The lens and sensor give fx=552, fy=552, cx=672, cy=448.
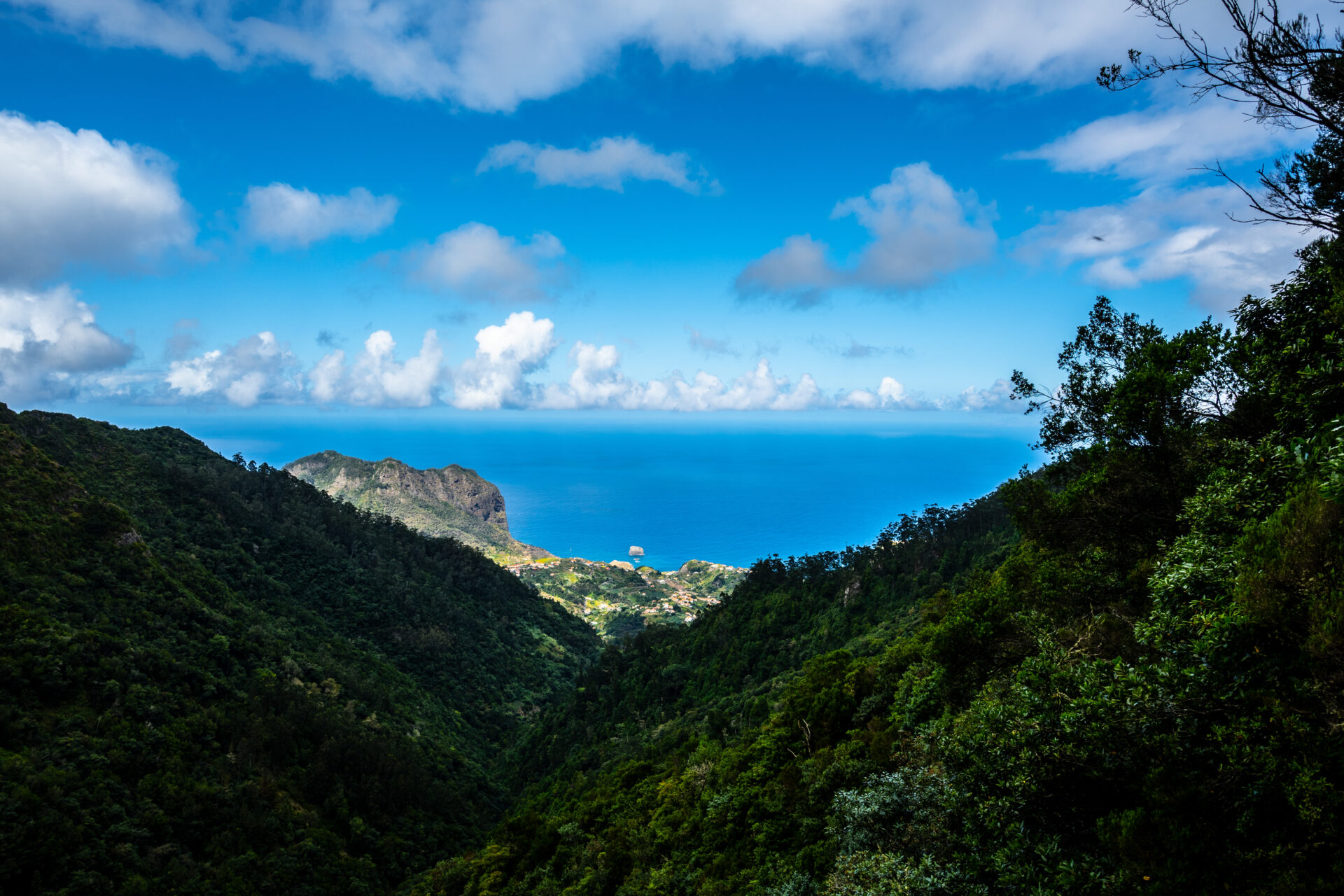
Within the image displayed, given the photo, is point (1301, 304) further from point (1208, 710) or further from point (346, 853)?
point (346, 853)

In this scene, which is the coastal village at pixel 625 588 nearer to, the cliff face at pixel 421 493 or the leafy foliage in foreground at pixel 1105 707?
the cliff face at pixel 421 493

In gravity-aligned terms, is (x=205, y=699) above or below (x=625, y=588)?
below

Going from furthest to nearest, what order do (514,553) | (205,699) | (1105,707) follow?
(514,553)
(205,699)
(1105,707)

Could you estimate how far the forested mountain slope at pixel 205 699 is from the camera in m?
24.1

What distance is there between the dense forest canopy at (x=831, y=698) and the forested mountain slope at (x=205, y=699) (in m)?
0.20

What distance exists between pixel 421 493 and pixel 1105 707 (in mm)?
191610

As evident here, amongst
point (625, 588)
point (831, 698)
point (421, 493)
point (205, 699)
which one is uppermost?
point (421, 493)

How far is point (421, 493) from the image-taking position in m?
177

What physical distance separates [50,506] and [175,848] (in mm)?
27653

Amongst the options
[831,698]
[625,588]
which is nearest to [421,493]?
[625,588]

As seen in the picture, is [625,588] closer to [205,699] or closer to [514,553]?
[514,553]

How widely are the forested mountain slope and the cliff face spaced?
94.9m

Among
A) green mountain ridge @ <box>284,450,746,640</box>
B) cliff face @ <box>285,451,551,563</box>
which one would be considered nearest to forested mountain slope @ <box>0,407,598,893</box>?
green mountain ridge @ <box>284,450,746,640</box>

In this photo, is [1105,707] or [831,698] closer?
[1105,707]
